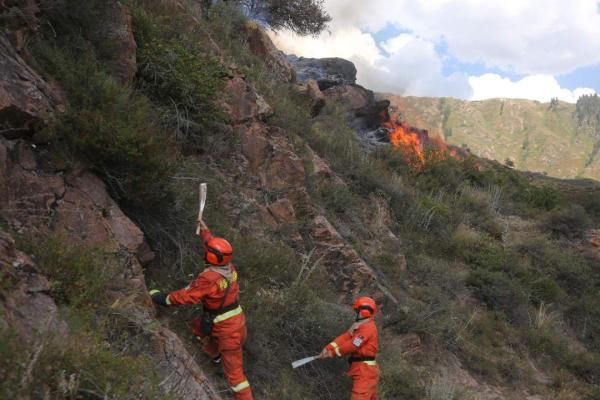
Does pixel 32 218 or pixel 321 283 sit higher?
pixel 32 218

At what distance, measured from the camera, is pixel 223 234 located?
579 centimetres

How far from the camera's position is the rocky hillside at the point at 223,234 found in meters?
3.42

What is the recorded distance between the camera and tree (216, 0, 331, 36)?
50.3 ft

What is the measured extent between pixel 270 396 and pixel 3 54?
395 centimetres

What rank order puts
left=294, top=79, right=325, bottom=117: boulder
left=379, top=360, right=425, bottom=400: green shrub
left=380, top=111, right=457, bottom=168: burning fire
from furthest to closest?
left=380, top=111, right=457, bottom=168: burning fire, left=294, top=79, right=325, bottom=117: boulder, left=379, top=360, right=425, bottom=400: green shrub

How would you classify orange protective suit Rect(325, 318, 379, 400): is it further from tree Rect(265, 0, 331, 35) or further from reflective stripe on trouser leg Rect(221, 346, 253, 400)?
tree Rect(265, 0, 331, 35)

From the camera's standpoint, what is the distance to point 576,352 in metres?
9.22

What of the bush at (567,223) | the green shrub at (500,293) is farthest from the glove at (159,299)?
the bush at (567,223)

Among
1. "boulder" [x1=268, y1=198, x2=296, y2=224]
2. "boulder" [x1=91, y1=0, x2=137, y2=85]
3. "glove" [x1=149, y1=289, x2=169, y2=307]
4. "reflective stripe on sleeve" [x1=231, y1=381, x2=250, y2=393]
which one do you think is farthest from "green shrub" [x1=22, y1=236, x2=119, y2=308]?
"boulder" [x1=268, y1=198, x2=296, y2=224]

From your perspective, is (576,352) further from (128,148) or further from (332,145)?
(128,148)

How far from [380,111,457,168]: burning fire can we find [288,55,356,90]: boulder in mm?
2361

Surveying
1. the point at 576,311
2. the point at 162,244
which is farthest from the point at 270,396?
the point at 576,311

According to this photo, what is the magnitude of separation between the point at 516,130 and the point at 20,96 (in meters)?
173

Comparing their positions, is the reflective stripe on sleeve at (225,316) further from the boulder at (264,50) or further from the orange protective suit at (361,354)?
the boulder at (264,50)
